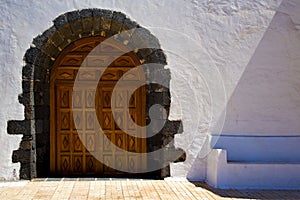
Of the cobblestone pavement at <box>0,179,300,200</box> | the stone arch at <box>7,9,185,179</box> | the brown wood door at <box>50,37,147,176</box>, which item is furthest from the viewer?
the brown wood door at <box>50,37,147,176</box>

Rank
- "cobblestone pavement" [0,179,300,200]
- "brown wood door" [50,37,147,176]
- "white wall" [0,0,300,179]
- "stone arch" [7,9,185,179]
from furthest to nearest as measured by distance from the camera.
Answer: "brown wood door" [50,37,147,176] < "white wall" [0,0,300,179] < "stone arch" [7,9,185,179] < "cobblestone pavement" [0,179,300,200]

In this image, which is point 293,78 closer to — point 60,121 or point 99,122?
point 99,122

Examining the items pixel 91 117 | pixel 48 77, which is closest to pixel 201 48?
pixel 91 117

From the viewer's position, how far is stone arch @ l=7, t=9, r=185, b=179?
20.5ft

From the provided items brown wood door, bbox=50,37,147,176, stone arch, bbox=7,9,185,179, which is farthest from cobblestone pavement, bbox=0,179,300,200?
brown wood door, bbox=50,37,147,176

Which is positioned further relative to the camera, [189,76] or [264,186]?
[189,76]

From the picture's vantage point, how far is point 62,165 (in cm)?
682

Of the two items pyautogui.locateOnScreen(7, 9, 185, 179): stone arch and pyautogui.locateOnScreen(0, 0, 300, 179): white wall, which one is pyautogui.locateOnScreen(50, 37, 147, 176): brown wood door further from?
pyautogui.locateOnScreen(0, 0, 300, 179): white wall

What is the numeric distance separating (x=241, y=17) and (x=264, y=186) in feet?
8.49

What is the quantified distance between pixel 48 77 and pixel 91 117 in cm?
95

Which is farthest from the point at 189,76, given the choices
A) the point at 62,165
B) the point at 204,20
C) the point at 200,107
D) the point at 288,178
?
the point at 62,165

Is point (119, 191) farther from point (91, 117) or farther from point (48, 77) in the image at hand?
point (48, 77)

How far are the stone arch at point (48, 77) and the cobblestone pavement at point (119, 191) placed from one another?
1.20 ft

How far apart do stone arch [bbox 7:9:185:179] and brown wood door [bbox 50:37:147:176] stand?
0.20 meters
